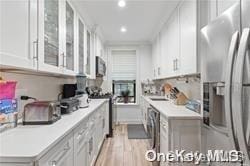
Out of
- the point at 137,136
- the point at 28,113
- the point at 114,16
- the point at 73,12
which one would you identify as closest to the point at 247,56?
the point at 28,113

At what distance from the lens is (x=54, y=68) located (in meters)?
2.40

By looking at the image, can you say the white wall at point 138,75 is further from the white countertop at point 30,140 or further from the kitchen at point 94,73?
the white countertop at point 30,140

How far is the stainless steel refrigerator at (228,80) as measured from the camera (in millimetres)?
1259

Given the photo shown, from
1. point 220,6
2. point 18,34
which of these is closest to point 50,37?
point 18,34

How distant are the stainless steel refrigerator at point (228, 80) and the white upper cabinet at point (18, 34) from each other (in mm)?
1362

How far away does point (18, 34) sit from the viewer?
1.61 meters

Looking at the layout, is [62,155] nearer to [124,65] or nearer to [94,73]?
[94,73]

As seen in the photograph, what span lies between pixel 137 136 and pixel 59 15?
3570 mm

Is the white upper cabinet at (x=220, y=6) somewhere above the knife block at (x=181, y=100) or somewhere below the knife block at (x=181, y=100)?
above

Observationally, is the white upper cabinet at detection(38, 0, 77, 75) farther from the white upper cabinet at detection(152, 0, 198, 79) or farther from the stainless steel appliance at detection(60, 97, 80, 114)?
the white upper cabinet at detection(152, 0, 198, 79)

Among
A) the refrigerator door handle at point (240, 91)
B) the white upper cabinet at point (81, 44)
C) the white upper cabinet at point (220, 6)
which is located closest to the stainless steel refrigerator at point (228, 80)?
the refrigerator door handle at point (240, 91)

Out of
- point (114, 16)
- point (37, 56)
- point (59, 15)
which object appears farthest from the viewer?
point (114, 16)

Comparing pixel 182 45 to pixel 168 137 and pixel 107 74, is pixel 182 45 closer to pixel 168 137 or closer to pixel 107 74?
pixel 168 137

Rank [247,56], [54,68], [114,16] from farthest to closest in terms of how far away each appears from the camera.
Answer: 1. [114,16]
2. [54,68]
3. [247,56]
